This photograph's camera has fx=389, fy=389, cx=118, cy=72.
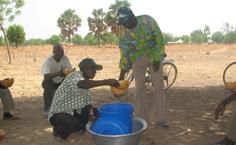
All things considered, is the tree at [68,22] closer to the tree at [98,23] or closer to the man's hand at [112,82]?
the tree at [98,23]

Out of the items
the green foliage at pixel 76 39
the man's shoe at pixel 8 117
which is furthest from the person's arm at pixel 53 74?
the green foliage at pixel 76 39

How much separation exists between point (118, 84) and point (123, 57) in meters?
1.14

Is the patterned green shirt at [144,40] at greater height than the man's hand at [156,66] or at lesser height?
greater

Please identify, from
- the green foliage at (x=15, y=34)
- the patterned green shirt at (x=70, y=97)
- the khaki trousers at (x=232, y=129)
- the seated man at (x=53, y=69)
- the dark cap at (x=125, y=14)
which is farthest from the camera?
the green foliage at (x=15, y=34)

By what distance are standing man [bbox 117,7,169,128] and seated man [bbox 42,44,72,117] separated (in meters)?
1.26

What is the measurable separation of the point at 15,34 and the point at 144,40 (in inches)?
1598

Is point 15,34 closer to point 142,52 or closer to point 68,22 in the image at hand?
Result: point 68,22

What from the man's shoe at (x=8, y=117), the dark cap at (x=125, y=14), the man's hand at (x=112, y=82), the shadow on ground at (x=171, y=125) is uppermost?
the dark cap at (x=125, y=14)

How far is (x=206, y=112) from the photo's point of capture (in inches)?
274

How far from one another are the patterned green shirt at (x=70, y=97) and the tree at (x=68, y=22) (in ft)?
201

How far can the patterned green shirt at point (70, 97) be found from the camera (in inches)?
207

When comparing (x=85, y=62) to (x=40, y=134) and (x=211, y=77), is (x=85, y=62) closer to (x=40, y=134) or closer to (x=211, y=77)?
(x=40, y=134)

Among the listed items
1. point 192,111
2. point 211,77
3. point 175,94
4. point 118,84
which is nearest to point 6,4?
point 211,77

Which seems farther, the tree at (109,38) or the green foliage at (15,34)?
the tree at (109,38)
